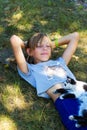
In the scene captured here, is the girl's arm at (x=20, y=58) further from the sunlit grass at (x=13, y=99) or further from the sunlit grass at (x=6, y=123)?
the sunlit grass at (x=6, y=123)

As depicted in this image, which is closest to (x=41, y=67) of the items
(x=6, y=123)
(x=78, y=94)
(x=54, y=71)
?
(x=54, y=71)

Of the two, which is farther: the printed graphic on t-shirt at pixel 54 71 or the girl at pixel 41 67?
the printed graphic on t-shirt at pixel 54 71

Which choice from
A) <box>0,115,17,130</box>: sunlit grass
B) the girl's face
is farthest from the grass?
the girl's face

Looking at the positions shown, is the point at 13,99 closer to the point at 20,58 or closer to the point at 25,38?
the point at 20,58

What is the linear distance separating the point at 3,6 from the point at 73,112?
2957mm

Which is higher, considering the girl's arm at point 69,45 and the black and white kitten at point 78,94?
the girl's arm at point 69,45

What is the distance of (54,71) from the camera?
4.43m

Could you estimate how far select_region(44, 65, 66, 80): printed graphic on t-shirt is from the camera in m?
4.37

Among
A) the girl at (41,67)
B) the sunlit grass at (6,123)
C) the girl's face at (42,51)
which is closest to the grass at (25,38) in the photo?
the sunlit grass at (6,123)

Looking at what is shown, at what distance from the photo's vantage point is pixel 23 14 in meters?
5.88

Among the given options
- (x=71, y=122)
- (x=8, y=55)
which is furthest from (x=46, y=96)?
(x=8, y=55)

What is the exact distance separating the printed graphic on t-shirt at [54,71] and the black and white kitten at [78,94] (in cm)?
12

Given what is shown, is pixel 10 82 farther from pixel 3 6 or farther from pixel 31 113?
pixel 3 6

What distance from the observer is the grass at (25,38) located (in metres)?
4.02
